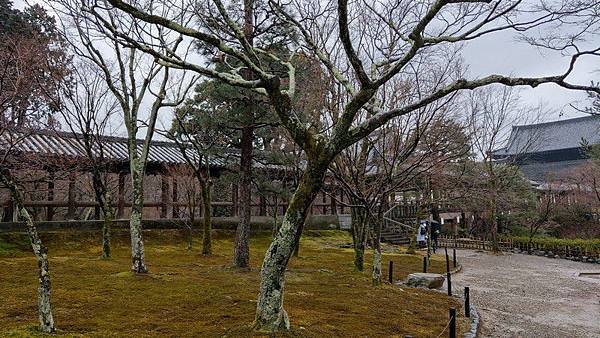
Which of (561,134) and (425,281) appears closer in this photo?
(425,281)

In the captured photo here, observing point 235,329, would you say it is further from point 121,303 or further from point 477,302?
point 477,302

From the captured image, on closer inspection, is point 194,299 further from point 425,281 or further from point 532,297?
point 532,297

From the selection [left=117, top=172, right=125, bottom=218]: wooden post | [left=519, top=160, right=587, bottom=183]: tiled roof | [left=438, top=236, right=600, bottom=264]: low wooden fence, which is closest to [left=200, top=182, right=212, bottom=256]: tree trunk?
[left=117, top=172, right=125, bottom=218]: wooden post

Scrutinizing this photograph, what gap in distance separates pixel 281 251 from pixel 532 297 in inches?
374

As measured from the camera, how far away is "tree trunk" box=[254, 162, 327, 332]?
5.03 meters

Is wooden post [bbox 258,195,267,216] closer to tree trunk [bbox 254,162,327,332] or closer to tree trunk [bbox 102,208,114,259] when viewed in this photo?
tree trunk [bbox 102,208,114,259]

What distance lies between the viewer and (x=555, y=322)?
8.89 meters

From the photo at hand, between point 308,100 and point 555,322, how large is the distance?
736 cm

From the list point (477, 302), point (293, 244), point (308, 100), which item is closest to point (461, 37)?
point (293, 244)

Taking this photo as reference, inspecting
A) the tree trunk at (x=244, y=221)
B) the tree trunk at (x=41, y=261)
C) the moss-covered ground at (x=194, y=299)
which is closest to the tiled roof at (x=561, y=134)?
the moss-covered ground at (x=194, y=299)

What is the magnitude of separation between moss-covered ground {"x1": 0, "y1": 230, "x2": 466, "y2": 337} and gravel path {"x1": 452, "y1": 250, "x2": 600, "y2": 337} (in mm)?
1133

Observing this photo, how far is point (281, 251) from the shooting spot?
16.4 ft

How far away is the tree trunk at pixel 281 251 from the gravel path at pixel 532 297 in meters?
4.49

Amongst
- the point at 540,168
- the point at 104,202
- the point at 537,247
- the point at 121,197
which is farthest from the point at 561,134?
the point at 104,202
